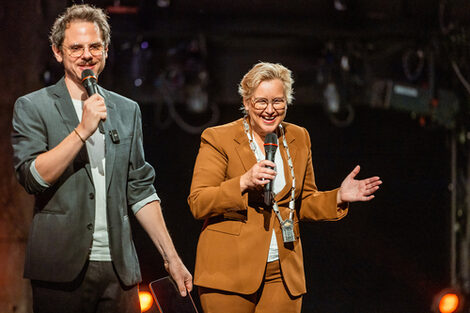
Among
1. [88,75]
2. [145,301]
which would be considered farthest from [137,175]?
[145,301]

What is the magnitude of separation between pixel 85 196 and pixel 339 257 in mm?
3261

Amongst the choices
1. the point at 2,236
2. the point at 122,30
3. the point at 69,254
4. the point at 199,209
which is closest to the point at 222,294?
the point at 199,209

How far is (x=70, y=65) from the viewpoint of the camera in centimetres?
206

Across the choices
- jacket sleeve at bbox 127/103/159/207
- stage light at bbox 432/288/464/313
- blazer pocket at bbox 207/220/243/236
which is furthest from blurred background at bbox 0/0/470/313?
jacket sleeve at bbox 127/103/159/207

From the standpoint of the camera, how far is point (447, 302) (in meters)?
3.82

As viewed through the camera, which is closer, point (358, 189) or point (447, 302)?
point (358, 189)

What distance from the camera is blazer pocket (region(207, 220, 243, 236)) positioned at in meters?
2.39

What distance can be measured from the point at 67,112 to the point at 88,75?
151 millimetres

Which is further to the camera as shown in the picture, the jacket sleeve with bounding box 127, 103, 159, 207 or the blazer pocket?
the blazer pocket

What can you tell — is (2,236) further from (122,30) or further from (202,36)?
(202,36)

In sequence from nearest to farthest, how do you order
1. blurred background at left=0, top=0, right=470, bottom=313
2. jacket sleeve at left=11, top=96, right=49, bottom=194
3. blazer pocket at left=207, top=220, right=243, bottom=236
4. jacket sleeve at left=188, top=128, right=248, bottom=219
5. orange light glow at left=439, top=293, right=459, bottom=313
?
jacket sleeve at left=11, top=96, right=49, bottom=194
jacket sleeve at left=188, top=128, right=248, bottom=219
blazer pocket at left=207, top=220, right=243, bottom=236
orange light glow at left=439, top=293, right=459, bottom=313
blurred background at left=0, top=0, right=470, bottom=313

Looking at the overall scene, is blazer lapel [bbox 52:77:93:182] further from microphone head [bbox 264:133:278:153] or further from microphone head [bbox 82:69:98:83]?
microphone head [bbox 264:133:278:153]

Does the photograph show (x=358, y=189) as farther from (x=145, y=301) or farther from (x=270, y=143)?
(x=145, y=301)

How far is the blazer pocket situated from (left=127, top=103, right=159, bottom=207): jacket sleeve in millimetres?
329
